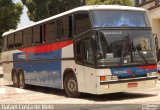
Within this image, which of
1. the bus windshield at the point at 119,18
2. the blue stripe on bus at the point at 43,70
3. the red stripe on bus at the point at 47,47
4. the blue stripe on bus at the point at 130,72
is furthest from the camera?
the blue stripe on bus at the point at 43,70

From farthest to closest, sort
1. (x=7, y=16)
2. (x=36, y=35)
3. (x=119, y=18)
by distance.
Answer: (x=7, y=16), (x=36, y=35), (x=119, y=18)

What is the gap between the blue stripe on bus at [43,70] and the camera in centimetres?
1734

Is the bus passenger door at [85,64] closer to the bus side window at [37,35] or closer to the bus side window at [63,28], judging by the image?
the bus side window at [63,28]

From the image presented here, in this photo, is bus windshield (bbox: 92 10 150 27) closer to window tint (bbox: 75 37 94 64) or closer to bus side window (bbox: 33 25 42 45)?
window tint (bbox: 75 37 94 64)

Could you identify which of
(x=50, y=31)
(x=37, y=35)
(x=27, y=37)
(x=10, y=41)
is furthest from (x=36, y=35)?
(x=10, y=41)

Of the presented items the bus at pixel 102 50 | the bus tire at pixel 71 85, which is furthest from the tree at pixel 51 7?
the bus tire at pixel 71 85

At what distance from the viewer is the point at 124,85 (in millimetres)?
14531

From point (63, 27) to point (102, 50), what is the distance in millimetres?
3059

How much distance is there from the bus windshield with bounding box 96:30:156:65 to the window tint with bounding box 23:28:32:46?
22.9ft

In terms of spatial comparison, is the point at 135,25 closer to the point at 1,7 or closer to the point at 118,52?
the point at 118,52

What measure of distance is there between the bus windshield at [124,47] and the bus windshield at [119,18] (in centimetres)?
30

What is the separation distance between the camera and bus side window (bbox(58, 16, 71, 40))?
1625 centimetres

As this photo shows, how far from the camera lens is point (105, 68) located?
1411cm

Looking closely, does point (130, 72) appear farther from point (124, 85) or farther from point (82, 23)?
point (82, 23)
